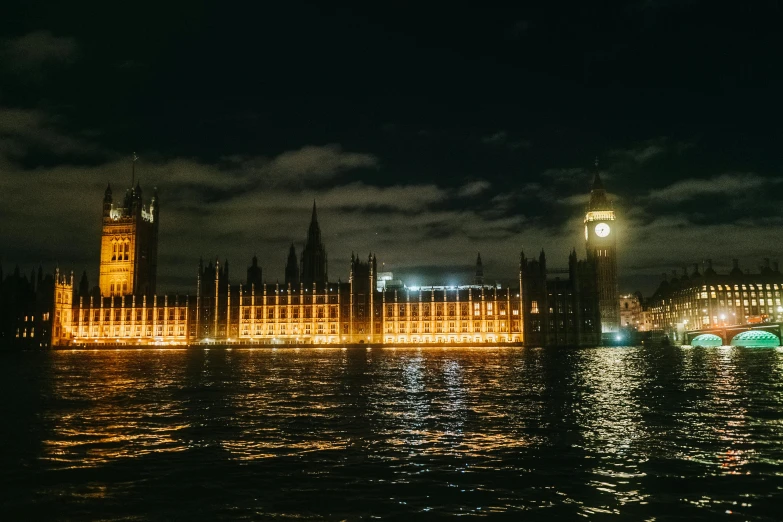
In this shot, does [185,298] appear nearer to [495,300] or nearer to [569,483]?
[495,300]

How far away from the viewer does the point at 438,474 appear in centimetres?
1672

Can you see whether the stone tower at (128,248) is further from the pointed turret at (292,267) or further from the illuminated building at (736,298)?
the illuminated building at (736,298)

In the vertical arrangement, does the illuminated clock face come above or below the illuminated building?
above

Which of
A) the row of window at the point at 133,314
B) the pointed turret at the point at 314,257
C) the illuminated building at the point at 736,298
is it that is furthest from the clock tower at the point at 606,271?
the row of window at the point at 133,314

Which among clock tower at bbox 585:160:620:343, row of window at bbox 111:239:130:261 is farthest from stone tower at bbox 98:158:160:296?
clock tower at bbox 585:160:620:343

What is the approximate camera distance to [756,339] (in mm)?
139125

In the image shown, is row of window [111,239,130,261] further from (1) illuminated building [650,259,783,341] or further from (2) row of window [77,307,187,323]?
(1) illuminated building [650,259,783,341]

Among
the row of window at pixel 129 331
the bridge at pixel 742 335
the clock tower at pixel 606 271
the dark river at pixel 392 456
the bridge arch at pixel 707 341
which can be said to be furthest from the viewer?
the clock tower at pixel 606 271

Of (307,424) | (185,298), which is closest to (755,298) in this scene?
(185,298)

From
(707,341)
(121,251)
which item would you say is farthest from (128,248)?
(707,341)

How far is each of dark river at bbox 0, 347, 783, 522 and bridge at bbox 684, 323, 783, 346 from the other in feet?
297

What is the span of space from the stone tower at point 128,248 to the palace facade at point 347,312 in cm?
446

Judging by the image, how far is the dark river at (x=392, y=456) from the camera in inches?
549

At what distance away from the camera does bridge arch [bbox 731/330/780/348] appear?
130825 millimetres
